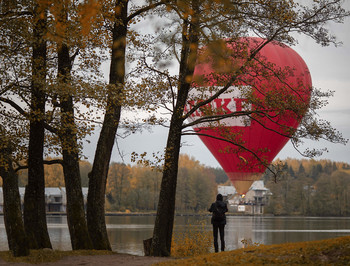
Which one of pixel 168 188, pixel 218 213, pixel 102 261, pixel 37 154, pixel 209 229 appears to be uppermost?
pixel 37 154

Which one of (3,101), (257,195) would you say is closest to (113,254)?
(3,101)

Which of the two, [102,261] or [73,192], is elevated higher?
[73,192]

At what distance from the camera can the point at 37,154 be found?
15656 mm

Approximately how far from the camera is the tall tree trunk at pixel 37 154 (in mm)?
14602

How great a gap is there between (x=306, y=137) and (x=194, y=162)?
152452 millimetres

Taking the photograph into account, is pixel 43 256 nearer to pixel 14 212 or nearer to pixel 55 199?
pixel 14 212

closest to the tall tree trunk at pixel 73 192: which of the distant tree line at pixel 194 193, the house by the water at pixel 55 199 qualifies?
the distant tree line at pixel 194 193

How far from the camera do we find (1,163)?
46.1 feet

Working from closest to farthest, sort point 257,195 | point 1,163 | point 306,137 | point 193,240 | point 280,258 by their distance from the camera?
point 280,258 < point 1,163 < point 306,137 < point 193,240 < point 257,195

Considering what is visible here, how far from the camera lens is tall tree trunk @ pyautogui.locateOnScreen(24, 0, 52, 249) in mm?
14602

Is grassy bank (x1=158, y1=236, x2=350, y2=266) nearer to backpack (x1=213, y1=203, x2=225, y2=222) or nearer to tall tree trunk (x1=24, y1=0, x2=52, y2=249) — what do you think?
backpack (x1=213, y1=203, x2=225, y2=222)

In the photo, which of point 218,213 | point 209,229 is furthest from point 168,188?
point 209,229

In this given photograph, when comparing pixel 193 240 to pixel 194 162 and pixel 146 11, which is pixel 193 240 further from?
pixel 194 162

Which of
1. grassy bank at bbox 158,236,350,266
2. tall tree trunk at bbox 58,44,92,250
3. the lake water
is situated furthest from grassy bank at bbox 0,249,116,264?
the lake water
